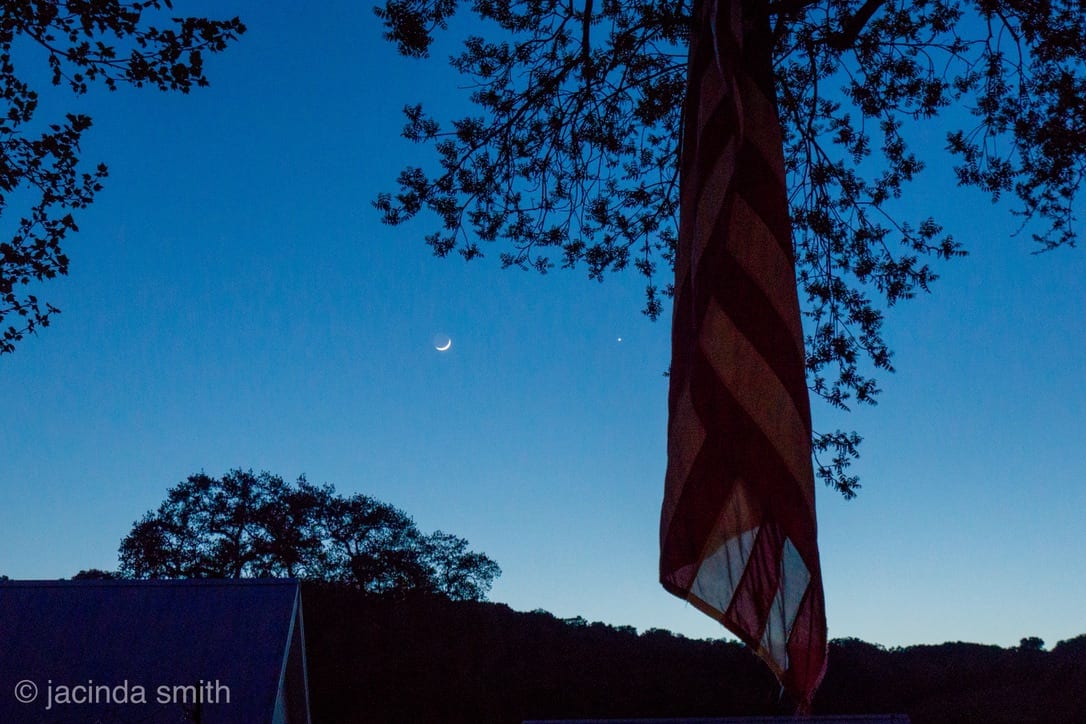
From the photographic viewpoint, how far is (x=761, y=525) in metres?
1.91

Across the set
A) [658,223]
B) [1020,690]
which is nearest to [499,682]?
[1020,690]

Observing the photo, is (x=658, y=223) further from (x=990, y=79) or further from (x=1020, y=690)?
(x=1020, y=690)

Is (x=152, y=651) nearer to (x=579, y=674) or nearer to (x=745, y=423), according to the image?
(x=745, y=423)

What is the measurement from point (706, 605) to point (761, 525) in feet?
0.75

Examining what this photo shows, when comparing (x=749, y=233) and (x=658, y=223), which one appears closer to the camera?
(x=749, y=233)

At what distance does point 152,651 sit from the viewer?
1320 centimetres

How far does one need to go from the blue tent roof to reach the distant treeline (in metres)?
19.5

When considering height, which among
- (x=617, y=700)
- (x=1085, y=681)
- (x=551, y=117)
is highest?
(x=551, y=117)

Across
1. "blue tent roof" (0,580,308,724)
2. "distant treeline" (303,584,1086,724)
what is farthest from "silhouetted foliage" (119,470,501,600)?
"blue tent roof" (0,580,308,724)

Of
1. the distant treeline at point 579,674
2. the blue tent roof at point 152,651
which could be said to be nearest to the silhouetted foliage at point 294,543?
the distant treeline at point 579,674

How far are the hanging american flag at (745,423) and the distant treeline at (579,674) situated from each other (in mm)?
33156

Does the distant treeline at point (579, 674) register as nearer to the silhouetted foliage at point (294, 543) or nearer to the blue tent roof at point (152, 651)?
the silhouetted foliage at point (294, 543)

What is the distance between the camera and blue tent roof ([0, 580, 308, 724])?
12234mm

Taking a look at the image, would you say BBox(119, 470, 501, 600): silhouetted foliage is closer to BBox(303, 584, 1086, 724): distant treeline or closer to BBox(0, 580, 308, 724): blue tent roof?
BBox(303, 584, 1086, 724): distant treeline
